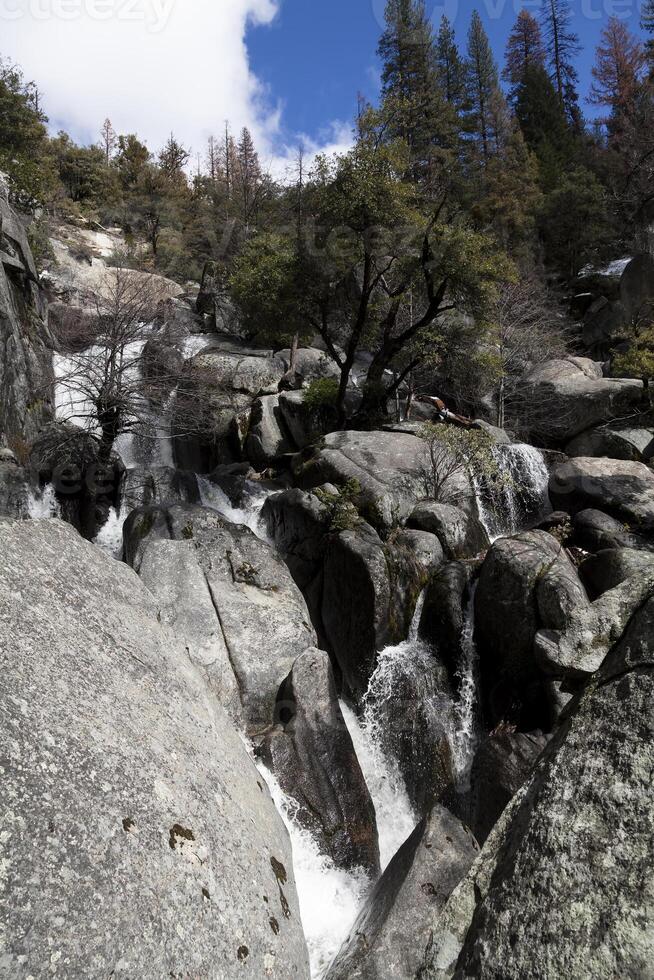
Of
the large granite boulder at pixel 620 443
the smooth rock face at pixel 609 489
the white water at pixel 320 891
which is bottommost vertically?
the white water at pixel 320 891

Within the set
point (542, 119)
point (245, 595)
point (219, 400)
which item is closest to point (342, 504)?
point (245, 595)

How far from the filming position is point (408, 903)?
16.8 ft

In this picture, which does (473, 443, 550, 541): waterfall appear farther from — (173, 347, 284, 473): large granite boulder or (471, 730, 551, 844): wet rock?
(173, 347, 284, 473): large granite boulder

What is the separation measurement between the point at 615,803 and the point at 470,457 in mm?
12093

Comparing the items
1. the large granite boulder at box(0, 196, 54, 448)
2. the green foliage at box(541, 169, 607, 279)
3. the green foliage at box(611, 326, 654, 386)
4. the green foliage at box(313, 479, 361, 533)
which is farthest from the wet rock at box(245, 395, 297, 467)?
the green foliage at box(541, 169, 607, 279)

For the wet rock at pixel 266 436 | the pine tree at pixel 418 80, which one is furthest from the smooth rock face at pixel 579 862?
the pine tree at pixel 418 80

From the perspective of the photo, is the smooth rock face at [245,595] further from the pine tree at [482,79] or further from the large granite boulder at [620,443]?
the pine tree at [482,79]

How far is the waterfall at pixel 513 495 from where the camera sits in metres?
15.1

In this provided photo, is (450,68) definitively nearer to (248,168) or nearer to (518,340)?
(248,168)

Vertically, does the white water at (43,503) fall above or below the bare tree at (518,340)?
below

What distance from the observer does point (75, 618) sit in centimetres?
384

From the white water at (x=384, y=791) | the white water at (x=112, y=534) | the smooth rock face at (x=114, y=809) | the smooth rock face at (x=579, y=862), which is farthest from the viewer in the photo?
the white water at (x=112, y=534)

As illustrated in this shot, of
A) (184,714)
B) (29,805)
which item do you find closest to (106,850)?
(29,805)

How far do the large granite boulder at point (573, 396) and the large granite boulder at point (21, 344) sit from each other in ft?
54.3
